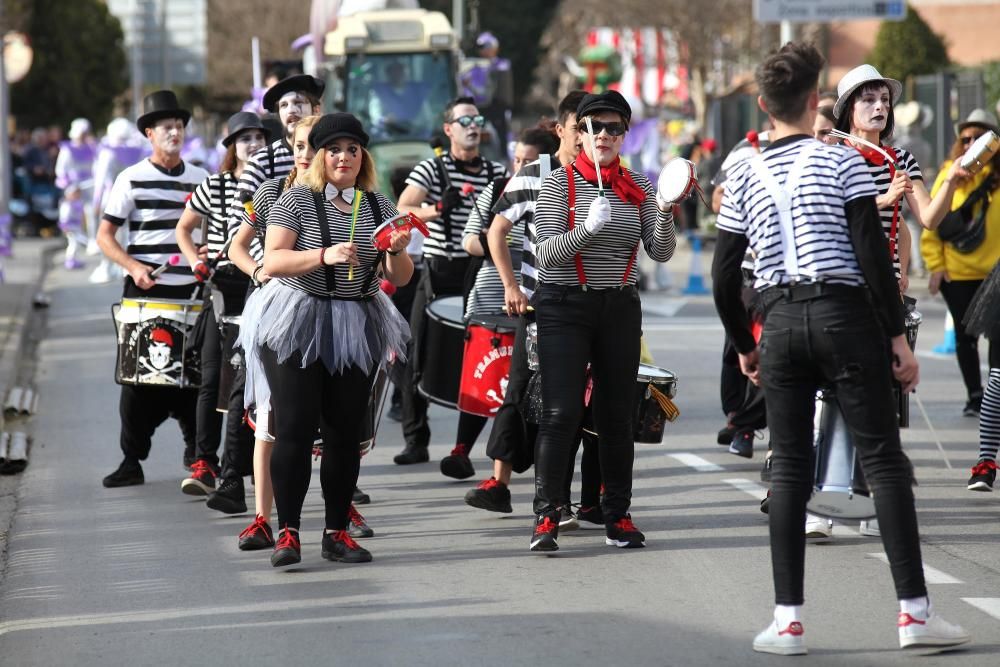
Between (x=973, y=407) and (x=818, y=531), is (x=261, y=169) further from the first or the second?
(x=973, y=407)

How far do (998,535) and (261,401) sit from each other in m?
3.35

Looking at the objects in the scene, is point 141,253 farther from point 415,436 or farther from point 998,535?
point 998,535

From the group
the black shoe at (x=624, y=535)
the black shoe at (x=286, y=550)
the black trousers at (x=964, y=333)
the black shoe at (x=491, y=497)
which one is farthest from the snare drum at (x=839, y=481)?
the black trousers at (x=964, y=333)

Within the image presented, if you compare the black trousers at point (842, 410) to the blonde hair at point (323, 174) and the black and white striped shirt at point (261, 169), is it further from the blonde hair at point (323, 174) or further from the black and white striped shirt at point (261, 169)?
the black and white striped shirt at point (261, 169)

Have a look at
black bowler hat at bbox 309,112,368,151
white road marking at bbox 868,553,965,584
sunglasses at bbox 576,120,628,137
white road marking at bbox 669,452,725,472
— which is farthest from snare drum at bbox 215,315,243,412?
white road marking at bbox 868,553,965,584

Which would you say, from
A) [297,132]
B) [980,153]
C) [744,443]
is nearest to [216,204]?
[297,132]

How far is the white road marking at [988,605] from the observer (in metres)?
6.13

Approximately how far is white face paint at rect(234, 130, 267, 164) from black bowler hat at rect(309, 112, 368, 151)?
1.77m

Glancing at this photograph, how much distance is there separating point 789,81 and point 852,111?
1933 mm

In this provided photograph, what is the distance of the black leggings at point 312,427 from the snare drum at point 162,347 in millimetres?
1938

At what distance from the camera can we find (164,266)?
911cm

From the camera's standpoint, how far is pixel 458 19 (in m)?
34.2

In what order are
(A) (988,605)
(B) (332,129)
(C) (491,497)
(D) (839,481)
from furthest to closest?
(C) (491,497) → (B) (332,129) → (A) (988,605) → (D) (839,481)

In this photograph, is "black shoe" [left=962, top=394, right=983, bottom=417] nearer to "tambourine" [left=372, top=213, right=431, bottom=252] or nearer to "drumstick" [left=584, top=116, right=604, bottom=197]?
"drumstick" [left=584, top=116, right=604, bottom=197]
